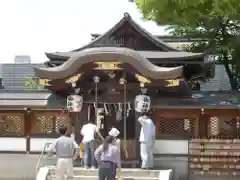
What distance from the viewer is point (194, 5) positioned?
19.7 m

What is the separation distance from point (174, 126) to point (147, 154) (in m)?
1.56

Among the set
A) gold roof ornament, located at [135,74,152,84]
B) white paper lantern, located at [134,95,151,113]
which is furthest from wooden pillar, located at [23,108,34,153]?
gold roof ornament, located at [135,74,152,84]

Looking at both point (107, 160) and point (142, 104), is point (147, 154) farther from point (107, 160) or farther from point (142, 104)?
point (107, 160)

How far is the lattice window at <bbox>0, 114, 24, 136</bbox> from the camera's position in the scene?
1759 cm

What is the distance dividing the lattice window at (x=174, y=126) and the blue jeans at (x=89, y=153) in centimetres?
231

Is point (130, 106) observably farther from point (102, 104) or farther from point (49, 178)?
point (49, 178)

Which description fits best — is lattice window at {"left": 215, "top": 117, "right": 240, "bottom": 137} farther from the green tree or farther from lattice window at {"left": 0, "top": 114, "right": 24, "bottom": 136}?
lattice window at {"left": 0, "top": 114, "right": 24, "bottom": 136}

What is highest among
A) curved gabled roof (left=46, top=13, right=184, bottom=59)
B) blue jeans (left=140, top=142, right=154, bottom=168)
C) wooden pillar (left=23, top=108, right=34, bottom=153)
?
curved gabled roof (left=46, top=13, right=184, bottom=59)

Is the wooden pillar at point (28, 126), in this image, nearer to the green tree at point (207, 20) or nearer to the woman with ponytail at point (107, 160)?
the woman with ponytail at point (107, 160)

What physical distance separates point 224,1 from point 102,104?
5.87 m

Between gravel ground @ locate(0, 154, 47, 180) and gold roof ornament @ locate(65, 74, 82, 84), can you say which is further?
gravel ground @ locate(0, 154, 47, 180)

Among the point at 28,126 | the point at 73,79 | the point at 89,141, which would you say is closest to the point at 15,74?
the point at 28,126

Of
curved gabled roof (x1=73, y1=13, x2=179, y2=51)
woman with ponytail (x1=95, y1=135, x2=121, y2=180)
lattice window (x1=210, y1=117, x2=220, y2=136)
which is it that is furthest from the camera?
curved gabled roof (x1=73, y1=13, x2=179, y2=51)

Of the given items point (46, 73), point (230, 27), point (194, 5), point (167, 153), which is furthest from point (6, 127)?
point (230, 27)
